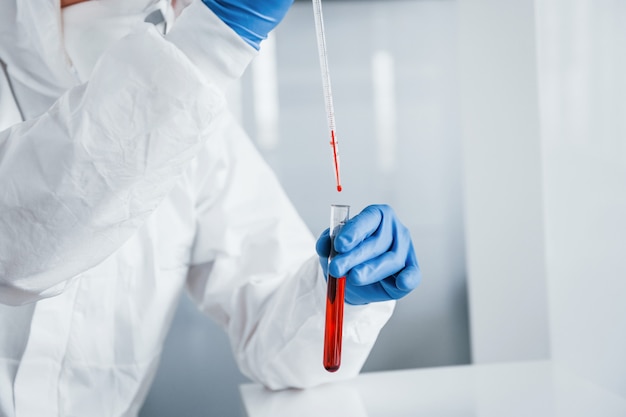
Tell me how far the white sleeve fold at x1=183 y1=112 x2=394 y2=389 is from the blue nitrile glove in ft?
1.66

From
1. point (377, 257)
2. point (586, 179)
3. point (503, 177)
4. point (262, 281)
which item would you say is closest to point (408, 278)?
point (377, 257)

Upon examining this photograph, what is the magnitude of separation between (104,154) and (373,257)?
0.46m

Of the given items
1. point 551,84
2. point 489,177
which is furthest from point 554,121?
point 489,177

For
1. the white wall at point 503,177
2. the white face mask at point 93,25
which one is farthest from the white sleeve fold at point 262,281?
the white wall at point 503,177

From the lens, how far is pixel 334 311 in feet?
3.13

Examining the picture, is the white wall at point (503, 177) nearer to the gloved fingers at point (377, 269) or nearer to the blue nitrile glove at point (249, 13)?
the gloved fingers at point (377, 269)

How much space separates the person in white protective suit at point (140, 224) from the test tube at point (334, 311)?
23 mm

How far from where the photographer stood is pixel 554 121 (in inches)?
65.3

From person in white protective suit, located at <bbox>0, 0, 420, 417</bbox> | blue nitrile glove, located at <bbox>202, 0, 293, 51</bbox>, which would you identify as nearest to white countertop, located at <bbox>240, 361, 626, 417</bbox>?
person in white protective suit, located at <bbox>0, 0, 420, 417</bbox>

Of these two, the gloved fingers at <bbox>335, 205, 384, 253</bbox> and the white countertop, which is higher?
the gloved fingers at <bbox>335, 205, 384, 253</bbox>

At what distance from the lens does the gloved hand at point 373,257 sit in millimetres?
959

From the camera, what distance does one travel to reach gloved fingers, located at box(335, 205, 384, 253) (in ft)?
3.11

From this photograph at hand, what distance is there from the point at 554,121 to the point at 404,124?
0.61 metres

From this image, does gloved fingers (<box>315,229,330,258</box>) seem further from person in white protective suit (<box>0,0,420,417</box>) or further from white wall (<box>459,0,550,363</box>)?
white wall (<box>459,0,550,363</box>)
